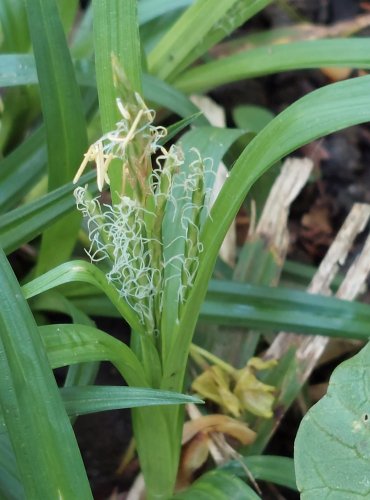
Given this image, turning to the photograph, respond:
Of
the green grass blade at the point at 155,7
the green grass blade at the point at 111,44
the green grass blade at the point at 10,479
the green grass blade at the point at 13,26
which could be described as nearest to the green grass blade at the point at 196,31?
the green grass blade at the point at 155,7

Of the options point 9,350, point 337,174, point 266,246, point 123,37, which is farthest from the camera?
point 337,174

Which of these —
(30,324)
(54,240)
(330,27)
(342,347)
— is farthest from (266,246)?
(330,27)

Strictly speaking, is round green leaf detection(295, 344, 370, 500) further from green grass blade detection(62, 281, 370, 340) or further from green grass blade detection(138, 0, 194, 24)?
green grass blade detection(138, 0, 194, 24)

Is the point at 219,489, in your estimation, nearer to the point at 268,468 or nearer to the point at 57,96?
the point at 268,468

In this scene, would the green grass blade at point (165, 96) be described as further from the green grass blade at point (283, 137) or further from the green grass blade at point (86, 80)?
the green grass blade at point (283, 137)

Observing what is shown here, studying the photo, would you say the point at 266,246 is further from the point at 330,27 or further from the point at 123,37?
the point at 330,27

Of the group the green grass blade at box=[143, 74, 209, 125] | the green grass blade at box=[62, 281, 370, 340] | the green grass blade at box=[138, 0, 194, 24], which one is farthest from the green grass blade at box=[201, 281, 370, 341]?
the green grass blade at box=[138, 0, 194, 24]

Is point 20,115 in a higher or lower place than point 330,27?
lower
